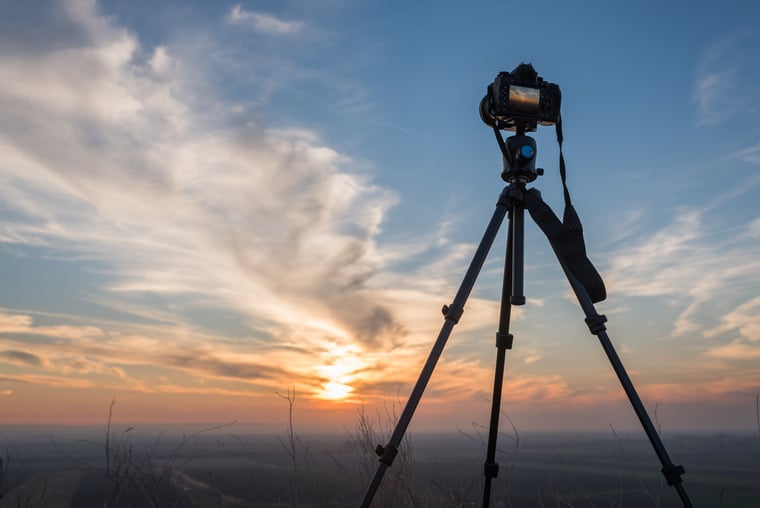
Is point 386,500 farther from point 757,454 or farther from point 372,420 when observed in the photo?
point 757,454

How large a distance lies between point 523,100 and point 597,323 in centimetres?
179

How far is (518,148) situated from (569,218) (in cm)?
64

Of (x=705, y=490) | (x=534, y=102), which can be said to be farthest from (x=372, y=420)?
(x=705, y=490)

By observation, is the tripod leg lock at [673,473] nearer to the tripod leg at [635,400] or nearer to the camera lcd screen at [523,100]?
the tripod leg at [635,400]

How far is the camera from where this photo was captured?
14.5 feet

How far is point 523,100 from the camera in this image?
4.44 meters

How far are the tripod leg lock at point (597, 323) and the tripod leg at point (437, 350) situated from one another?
79 centimetres

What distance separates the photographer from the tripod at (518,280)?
3559 mm

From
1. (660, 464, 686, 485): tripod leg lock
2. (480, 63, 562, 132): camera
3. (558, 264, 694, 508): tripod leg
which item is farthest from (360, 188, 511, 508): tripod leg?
(660, 464, 686, 485): tripod leg lock

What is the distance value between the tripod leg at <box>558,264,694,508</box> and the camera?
1506mm

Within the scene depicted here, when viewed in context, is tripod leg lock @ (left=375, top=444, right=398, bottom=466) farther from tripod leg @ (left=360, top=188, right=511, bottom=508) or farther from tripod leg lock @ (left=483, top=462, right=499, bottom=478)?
tripod leg lock @ (left=483, top=462, right=499, bottom=478)

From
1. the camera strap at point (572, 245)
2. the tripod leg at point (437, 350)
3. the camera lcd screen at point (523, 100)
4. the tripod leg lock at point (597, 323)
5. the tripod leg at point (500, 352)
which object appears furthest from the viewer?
the camera lcd screen at point (523, 100)

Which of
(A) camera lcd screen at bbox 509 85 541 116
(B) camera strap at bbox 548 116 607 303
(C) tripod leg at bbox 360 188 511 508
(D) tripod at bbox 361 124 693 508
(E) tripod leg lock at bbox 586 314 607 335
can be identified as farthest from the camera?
(A) camera lcd screen at bbox 509 85 541 116

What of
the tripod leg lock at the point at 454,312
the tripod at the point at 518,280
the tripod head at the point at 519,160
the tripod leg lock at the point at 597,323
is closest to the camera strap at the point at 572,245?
the tripod at the point at 518,280
